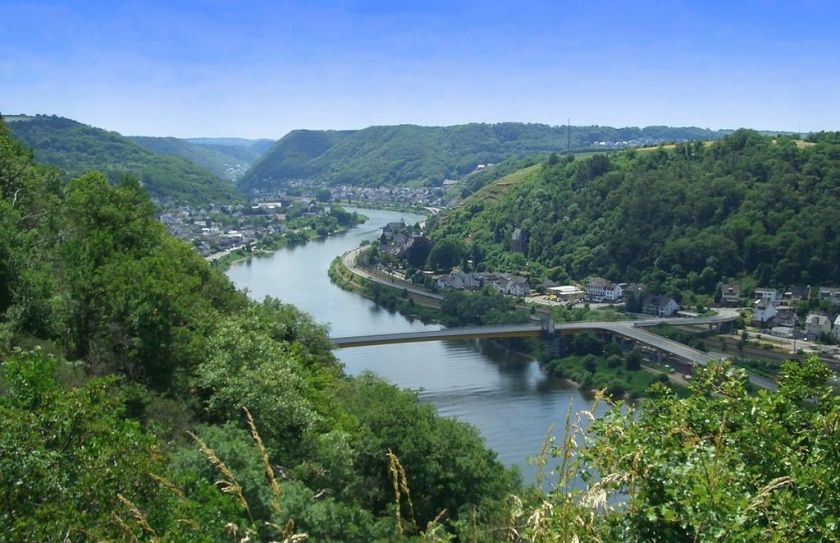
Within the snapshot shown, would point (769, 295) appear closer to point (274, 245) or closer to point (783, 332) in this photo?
point (783, 332)

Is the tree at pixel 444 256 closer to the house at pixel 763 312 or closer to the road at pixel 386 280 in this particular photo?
the road at pixel 386 280

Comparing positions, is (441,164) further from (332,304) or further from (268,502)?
(268,502)

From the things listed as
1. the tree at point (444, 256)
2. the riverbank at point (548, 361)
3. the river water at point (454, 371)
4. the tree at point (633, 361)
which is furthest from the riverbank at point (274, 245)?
the tree at point (633, 361)

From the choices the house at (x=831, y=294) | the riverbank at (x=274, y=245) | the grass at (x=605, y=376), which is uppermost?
the house at (x=831, y=294)

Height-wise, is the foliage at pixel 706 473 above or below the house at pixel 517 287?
above

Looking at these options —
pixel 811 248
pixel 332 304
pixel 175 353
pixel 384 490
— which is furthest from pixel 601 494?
pixel 811 248
